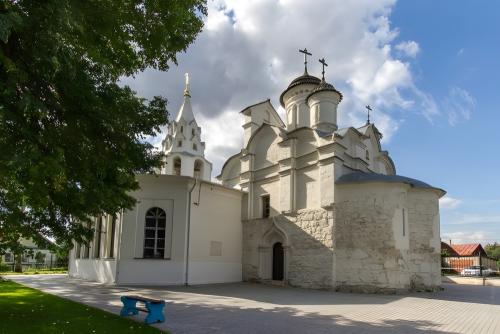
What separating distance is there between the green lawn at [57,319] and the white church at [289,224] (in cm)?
739

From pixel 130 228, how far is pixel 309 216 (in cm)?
874

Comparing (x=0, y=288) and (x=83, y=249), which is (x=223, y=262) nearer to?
(x=83, y=249)

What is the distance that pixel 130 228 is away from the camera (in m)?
19.5

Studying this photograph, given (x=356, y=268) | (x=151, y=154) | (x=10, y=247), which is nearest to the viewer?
(x=10, y=247)

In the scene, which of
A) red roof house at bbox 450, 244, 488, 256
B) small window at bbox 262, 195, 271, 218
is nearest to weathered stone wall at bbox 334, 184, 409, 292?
small window at bbox 262, 195, 271, 218

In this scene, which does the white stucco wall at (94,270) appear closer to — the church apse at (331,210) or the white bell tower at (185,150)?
the church apse at (331,210)

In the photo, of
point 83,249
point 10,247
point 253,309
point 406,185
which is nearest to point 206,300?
point 253,309

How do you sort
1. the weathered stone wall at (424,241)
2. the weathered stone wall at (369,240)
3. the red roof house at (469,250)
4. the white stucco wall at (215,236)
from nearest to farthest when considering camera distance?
1. the weathered stone wall at (369,240)
2. the weathered stone wall at (424,241)
3. the white stucco wall at (215,236)
4. the red roof house at (469,250)

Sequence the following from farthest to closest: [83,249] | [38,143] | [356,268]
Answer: [83,249] → [356,268] → [38,143]

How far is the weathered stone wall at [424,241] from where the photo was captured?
19.4 metres

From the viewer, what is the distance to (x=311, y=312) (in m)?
11.4

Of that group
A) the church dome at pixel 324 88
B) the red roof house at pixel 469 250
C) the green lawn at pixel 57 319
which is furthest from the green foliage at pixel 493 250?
the green lawn at pixel 57 319

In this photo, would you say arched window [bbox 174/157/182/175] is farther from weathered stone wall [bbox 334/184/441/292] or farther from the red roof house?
the red roof house

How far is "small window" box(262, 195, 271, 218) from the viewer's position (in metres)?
22.8
